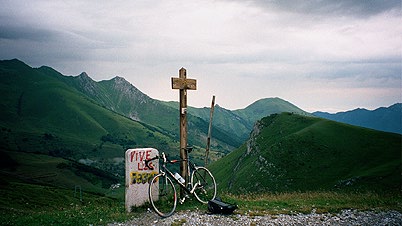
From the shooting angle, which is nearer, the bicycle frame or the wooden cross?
the bicycle frame

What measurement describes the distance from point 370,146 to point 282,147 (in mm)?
28999

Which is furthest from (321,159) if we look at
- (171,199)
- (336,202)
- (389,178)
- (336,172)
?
(171,199)

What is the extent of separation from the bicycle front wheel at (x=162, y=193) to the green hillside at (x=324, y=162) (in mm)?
65218

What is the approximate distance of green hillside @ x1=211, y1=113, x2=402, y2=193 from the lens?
78.4 m

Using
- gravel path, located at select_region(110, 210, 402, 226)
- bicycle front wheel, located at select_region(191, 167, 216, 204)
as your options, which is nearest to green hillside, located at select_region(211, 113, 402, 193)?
gravel path, located at select_region(110, 210, 402, 226)

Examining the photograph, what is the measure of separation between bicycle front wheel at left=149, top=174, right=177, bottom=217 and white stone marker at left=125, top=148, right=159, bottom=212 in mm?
446

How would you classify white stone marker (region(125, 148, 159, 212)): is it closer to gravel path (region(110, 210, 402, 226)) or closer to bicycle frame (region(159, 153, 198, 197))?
bicycle frame (region(159, 153, 198, 197))

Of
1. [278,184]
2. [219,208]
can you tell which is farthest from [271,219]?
[278,184]

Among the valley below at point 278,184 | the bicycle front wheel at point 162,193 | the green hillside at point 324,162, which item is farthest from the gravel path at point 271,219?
the green hillside at point 324,162

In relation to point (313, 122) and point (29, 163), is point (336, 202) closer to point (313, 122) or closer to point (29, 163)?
point (313, 122)

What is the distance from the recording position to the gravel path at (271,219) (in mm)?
12977

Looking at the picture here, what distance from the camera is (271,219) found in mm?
13633

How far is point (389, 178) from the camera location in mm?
69812

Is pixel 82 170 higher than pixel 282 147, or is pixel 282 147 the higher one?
pixel 282 147
